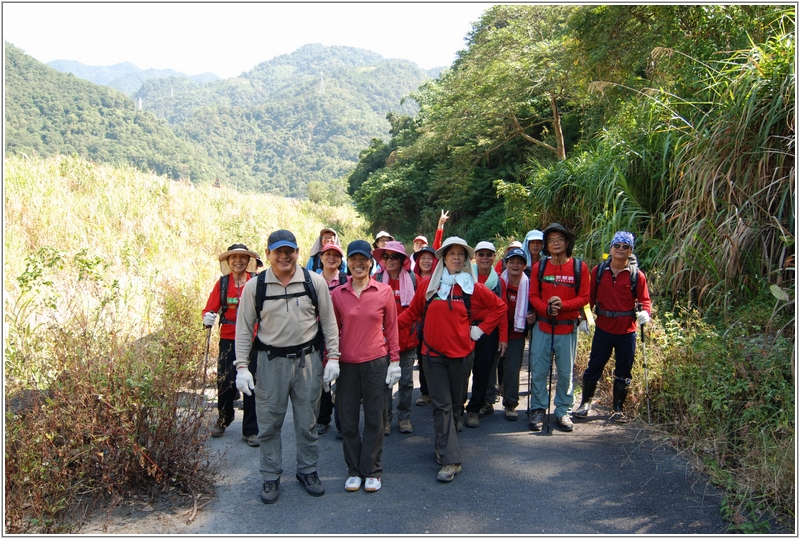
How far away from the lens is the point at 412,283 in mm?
6172

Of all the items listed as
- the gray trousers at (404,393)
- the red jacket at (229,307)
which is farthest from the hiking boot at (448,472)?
the red jacket at (229,307)

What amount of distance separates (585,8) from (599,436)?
8042 mm

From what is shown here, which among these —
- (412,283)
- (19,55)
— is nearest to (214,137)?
(19,55)

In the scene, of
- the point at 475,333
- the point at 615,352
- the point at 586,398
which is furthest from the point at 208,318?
the point at 615,352

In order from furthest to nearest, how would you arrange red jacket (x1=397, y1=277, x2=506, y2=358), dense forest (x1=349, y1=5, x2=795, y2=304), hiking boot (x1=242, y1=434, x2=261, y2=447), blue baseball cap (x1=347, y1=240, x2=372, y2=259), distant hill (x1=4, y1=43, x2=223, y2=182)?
distant hill (x1=4, y1=43, x2=223, y2=182) < dense forest (x1=349, y1=5, x2=795, y2=304) < hiking boot (x1=242, y1=434, x2=261, y2=447) < red jacket (x1=397, y1=277, x2=506, y2=358) < blue baseball cap (x1=347, y1=240, x2=372, y2=259)

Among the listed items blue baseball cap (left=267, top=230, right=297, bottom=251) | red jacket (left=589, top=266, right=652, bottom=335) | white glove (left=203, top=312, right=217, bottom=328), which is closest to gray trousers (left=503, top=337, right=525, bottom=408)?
red jacket (left=589, top=266, right=652, bottom=335)

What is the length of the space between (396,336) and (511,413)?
2063 mm

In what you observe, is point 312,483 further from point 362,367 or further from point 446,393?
point 446,393

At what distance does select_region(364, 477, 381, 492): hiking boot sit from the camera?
15.0ft

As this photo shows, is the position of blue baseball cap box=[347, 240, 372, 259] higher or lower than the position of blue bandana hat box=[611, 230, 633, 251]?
lower

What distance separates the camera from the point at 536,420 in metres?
5.97

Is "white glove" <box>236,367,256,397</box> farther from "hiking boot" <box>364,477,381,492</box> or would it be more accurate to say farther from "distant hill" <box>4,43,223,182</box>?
"distant hill" <box>4,43,223,182</box>

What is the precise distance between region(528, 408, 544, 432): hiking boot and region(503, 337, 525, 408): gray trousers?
323mm

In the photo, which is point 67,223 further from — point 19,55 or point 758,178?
point 19,55
